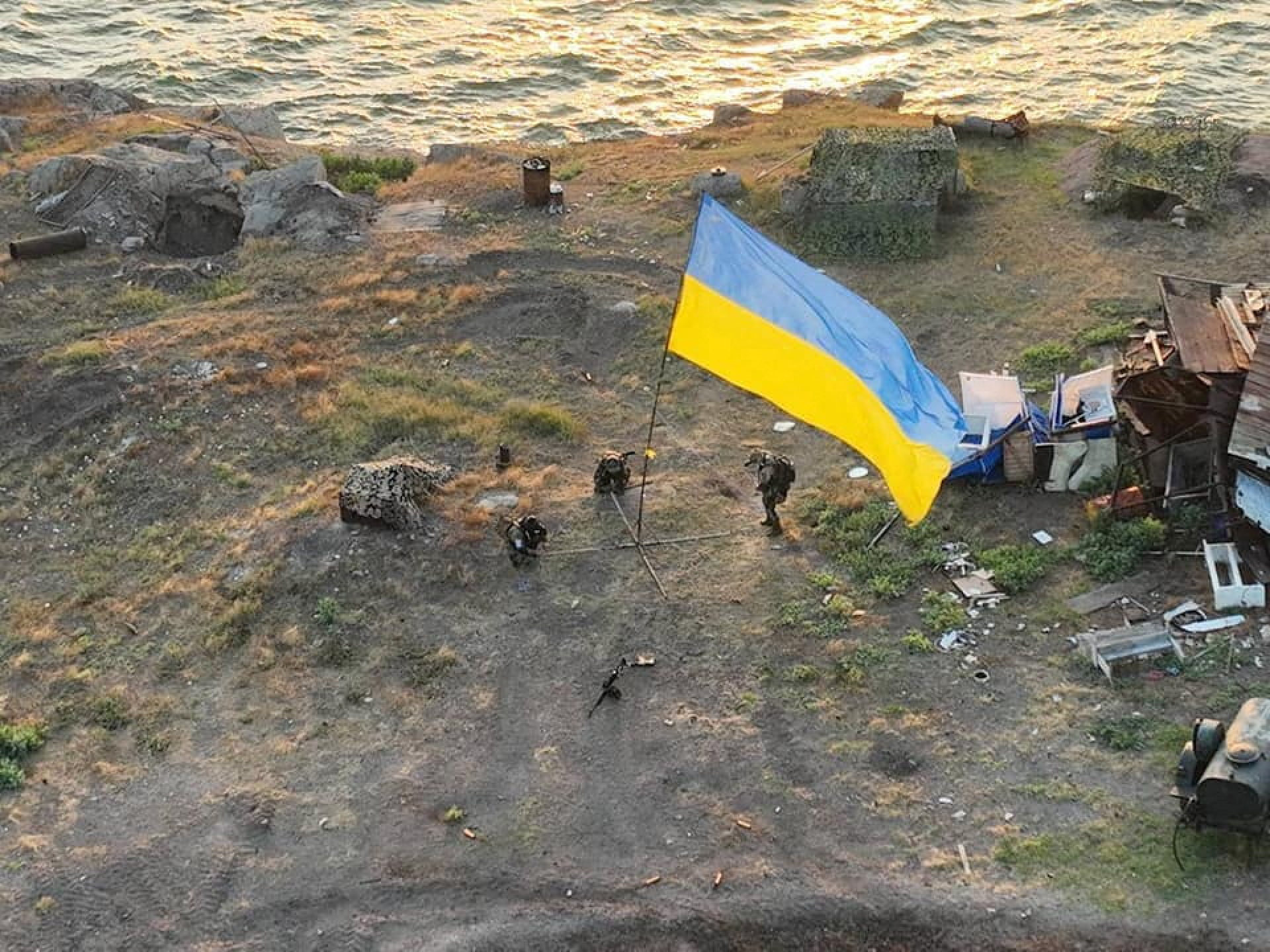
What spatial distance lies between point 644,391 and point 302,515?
5.69 metres

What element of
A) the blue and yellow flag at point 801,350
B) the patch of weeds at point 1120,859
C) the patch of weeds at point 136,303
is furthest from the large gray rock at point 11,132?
the patch of weeds at point 1120,859

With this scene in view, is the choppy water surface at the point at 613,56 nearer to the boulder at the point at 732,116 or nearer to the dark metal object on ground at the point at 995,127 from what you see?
the boulder at the point at 732,116

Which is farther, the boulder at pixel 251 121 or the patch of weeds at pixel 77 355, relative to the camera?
the boulder at pixel 251 121

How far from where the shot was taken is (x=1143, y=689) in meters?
12.8

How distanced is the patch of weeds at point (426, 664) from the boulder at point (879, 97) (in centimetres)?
2217

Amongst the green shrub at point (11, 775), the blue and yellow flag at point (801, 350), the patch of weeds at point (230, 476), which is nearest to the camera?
the green shrub at point (11, 775)

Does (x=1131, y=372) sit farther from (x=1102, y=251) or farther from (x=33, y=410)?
(x=33, y=410)

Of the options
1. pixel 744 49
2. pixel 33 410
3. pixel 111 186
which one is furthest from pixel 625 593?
pixel 744 49

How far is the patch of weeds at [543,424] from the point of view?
18297 millimetres

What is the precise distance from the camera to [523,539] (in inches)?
601

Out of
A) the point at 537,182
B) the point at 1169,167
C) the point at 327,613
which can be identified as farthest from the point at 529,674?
the point at 1169,167

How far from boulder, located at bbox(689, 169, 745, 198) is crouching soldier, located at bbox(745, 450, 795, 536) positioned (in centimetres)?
1025

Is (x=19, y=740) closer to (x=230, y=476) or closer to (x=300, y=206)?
(x=230, y=476)

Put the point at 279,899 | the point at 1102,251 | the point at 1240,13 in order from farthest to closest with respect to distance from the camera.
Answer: the point at 1240,13 → the point at 1102,251 → the point at 279,899
